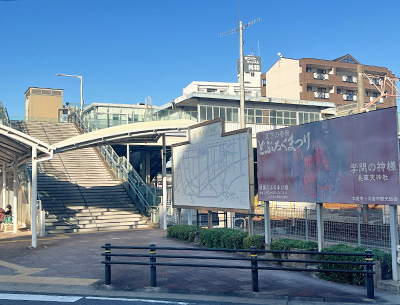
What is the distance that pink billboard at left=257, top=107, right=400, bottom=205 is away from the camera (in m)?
8.98

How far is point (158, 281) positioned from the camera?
977cm

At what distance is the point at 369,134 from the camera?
30.8 ft

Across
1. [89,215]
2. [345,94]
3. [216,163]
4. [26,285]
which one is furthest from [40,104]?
[345,94]

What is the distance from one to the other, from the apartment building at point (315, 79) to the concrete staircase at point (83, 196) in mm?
45461

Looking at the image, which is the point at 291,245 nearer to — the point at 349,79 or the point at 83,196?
the point at 83,196

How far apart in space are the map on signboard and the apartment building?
2085 inches

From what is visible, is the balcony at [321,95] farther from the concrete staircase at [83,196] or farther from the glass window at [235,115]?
the concrete staircase at [83,196]

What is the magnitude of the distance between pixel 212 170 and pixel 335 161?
5639mm

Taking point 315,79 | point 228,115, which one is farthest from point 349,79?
point 228,115

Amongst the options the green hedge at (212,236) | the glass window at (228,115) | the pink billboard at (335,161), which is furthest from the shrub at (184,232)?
the glass window at (228,115)

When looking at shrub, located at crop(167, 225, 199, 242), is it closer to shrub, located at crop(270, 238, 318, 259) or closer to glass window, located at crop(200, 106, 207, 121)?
shrub, located at crop(270, 238, 318, 259)

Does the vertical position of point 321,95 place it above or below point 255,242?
above

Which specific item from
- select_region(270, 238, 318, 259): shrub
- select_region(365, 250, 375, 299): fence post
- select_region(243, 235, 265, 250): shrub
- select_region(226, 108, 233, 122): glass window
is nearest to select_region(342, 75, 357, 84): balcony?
select_region(226, 108, 233, 122): glass window

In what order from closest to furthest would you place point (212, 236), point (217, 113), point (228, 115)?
1. point (212, 236)
2. point (217, 113)
3. point (228, 115)
